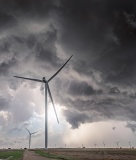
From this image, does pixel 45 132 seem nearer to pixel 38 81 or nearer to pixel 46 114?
pixel 46 114

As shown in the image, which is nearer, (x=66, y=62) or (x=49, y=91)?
(x=66, y=62)

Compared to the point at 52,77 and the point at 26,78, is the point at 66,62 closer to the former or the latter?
the point at 52,77

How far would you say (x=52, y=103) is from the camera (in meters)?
84.4

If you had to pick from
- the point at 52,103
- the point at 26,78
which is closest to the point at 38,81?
the point at 26,78

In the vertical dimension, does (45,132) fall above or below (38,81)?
below

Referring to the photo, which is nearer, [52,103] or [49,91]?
[52,103]

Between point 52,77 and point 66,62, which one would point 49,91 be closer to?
point 52,77

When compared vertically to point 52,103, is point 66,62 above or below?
above

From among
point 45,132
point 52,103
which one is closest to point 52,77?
point 52,103

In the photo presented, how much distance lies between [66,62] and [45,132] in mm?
24367

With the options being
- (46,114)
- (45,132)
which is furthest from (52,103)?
(45,132)

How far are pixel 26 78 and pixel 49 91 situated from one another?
9.44 metres

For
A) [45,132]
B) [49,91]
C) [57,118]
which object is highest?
[49,91]

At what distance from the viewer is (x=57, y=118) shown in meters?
88.4
